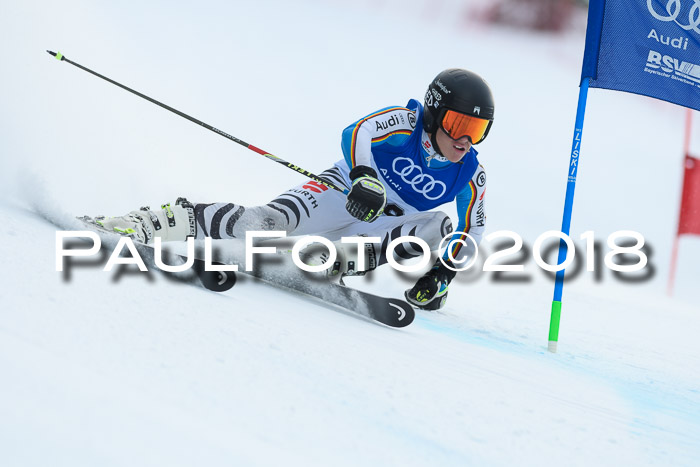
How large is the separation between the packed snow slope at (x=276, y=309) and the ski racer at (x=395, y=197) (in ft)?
1.19

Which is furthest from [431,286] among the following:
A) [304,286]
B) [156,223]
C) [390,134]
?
[156,223]

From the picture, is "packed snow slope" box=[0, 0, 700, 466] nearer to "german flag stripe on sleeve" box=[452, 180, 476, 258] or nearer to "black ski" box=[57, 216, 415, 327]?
"black ski" box=[57, 216, 415, 327]

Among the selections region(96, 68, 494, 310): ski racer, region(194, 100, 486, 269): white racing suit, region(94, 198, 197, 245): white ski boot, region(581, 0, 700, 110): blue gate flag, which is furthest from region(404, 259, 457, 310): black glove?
region(581, 0, 700, 110): blue gate flag

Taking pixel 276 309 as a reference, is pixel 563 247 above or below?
above

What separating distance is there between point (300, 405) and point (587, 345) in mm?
2655

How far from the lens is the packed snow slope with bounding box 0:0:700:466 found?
1.48 m

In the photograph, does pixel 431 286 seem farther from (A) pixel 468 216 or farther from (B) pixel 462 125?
(B) pixel 462 125

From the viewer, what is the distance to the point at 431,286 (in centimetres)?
351

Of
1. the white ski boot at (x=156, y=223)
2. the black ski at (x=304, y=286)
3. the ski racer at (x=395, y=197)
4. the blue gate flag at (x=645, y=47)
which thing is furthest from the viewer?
the blue gate flag at (x=645, y=47)

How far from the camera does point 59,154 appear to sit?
509 centimetres

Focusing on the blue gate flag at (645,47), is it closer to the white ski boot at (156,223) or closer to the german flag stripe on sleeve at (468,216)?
the german flag stripe on sleeve at (468,216)

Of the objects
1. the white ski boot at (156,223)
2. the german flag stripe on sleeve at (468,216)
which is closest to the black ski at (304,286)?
the white ski boot at (156,223)

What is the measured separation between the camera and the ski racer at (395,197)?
319 cm

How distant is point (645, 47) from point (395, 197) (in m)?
1.48
